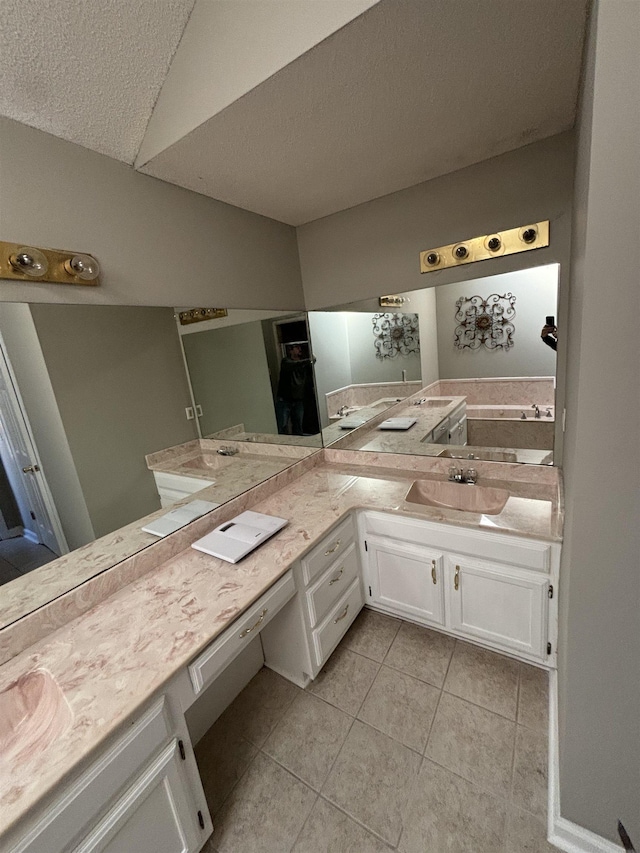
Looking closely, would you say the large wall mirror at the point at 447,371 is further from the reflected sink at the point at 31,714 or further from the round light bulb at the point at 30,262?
the reflected sink at the point at 31,714

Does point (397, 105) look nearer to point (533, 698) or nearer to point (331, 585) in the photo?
point (331, 585)

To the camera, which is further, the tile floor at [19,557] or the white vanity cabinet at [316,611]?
the white vanity cabinet at [316,611]

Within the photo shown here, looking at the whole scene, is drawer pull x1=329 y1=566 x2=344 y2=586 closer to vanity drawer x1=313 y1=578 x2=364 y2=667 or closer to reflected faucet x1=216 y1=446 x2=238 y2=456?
vanity drawer x1=313 y1=578 x2=364 y2=667

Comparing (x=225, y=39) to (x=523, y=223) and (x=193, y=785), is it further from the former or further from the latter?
(x=193, y=785)

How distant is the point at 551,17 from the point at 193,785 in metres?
2.33

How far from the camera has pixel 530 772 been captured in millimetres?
1243

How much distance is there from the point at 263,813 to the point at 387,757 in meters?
0.48

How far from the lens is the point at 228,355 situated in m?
1.94

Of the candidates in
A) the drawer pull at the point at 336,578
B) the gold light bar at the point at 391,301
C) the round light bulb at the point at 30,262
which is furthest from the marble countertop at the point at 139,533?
the gold light bar at the point at 391,301

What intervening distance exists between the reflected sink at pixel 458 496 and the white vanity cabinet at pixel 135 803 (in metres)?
1.35

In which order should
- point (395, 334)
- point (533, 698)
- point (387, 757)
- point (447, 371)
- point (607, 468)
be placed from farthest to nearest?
point (395, 334) < point (447, 371) < point (533, 698) < point (387, 757) < point (607, 468)

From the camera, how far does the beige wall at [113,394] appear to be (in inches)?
48.4

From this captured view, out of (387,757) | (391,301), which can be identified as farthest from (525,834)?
(391,301)

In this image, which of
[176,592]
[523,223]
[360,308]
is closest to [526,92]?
[523,223]
